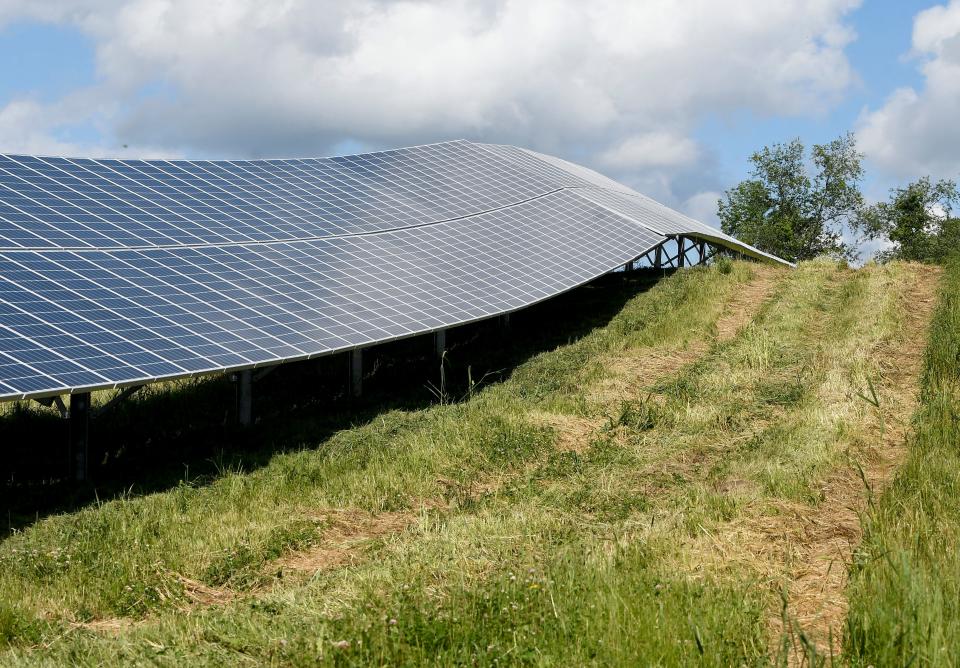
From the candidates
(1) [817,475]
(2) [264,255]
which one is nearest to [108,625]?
(1) [817,475]

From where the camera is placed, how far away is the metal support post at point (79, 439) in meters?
15.8

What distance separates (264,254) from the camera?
74.4 ft

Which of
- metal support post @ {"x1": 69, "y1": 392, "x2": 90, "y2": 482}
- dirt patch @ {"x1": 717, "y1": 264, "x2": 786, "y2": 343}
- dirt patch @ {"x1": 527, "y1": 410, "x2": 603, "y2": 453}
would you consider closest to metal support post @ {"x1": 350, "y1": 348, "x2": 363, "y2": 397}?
dirt patch @ {"x1": 527, "y1": 410, "x2": 603, "y2": 453}

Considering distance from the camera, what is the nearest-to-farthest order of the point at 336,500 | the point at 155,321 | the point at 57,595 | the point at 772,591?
the point at 772,591
the point at 57,595
the point at 336,500
the point at 155,321

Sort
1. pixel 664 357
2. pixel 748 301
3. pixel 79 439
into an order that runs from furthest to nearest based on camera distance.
Answer: pixel 748 301, pixel 664 357, pixel 79 439

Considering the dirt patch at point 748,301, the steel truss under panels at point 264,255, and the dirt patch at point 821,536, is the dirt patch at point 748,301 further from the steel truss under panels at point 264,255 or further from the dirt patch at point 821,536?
the dirt patch at point 821,536

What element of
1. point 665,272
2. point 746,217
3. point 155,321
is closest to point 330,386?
point 155,321

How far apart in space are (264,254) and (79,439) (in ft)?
26.3

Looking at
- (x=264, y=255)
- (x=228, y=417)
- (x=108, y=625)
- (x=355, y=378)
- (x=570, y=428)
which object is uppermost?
(x=264, y=255)

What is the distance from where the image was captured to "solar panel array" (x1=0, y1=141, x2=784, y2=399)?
16.0m

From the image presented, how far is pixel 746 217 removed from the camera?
240 feet

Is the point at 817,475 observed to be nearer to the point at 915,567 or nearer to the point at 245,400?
the point at 915,567

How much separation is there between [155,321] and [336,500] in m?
5.80

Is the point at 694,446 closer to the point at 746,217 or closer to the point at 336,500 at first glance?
the point at 336,500
